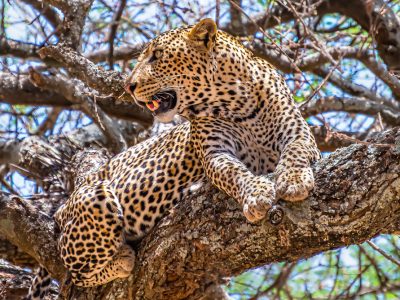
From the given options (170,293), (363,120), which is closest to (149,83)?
(170,293)

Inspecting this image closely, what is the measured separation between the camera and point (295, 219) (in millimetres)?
4668

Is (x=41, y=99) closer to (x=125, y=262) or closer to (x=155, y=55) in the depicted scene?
(x=155, y=55)

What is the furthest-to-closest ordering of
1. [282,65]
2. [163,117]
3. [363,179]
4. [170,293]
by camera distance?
[282,65] < [163,117] < [170,293] < [363,179]

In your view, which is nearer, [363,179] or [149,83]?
[363,179]

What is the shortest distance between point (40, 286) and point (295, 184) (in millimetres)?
2892

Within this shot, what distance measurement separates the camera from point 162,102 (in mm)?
5992

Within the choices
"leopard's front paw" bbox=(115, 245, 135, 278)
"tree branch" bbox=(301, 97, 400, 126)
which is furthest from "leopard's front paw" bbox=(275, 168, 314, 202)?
"tree branch" bbox=(301, 97, 400, 126)

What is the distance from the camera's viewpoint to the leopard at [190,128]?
5.93m

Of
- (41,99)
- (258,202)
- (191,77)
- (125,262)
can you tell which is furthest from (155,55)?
(41,99)

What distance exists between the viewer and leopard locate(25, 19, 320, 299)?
593cm

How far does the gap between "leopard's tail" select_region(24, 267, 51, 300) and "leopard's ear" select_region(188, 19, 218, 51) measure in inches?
91.2

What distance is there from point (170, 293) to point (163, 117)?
4.36 feet

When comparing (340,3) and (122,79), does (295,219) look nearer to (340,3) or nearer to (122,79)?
(122,79)

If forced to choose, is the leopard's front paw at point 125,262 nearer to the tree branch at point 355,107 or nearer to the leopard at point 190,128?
the leopard at point 190,128
